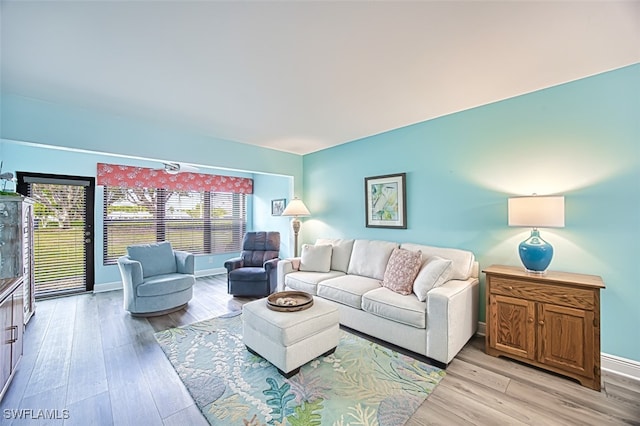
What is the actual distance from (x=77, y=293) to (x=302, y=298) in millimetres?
4246

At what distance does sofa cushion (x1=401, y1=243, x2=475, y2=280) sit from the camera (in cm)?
279

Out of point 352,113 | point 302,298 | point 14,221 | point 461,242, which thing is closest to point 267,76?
point 352,113

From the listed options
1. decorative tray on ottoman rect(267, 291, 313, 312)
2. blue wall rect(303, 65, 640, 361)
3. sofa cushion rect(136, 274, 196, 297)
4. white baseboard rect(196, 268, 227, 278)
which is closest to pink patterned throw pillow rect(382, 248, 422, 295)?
blue wall rect(303, 65, 640, 361)

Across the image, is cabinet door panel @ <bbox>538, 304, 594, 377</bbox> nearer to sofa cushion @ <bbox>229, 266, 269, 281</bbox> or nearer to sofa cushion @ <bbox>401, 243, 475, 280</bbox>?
sofa cushion @ <bbox>401, 243, 475, 280</bbox>

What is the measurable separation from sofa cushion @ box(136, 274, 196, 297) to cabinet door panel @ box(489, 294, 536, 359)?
3.69 m

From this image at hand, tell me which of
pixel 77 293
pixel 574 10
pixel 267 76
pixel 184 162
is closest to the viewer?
pixel 574 10

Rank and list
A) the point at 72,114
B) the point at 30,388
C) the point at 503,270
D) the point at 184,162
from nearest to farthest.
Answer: the point at 30,388, the point at 503,270, the point at 72,114, the point at 184,162

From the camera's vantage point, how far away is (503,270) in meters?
2.49

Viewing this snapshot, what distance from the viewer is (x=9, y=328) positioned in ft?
6.55

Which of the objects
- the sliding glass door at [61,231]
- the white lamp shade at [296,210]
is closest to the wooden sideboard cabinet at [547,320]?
the white lamp shade at [296,210]

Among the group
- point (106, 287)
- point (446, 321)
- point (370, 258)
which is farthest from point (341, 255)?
point (106, 287)

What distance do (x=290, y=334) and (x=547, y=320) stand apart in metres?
2.13

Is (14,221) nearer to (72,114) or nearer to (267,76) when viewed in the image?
(72,114)

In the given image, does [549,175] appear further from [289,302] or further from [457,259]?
[289,302]
